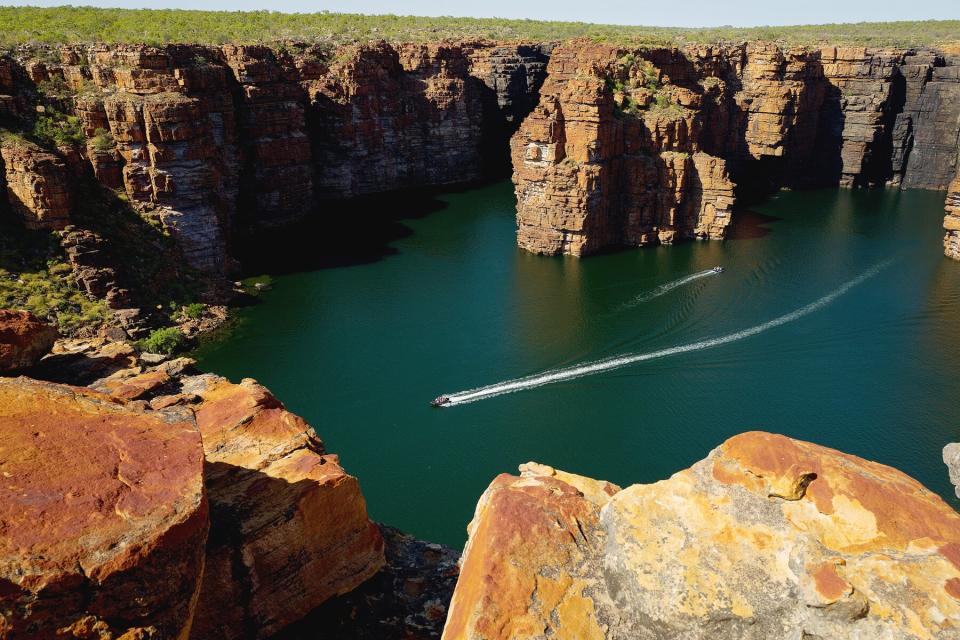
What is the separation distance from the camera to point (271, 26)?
76.6m

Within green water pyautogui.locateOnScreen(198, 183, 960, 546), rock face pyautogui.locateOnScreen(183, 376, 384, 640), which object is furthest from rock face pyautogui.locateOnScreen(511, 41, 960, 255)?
rock face pyautogui.locateOnScreen(183, 376, 384, 640)

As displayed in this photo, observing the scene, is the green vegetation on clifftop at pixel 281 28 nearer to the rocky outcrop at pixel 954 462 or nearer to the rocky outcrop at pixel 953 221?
the rocky outcrop at pixel 953 221

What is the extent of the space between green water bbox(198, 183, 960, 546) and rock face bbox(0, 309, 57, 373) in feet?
43.0

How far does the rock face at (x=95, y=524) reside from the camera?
749cm

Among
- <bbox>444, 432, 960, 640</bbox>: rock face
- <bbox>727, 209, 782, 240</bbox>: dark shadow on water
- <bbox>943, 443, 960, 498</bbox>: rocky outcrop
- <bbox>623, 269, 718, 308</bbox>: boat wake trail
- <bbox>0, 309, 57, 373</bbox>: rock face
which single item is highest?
<bbox>0, 309, 57, 373</bbox>: rock face

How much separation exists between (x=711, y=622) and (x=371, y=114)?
192 feet

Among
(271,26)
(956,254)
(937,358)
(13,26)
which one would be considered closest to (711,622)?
(937,358)

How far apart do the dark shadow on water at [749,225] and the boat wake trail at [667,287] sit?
8.72 m

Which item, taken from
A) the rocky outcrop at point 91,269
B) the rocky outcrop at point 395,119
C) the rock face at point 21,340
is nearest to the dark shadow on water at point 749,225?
the rocky outcrop at point 395,119

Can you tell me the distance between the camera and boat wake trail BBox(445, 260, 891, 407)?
32.3m

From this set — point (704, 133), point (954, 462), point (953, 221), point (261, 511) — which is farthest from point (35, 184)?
point (953, 221)

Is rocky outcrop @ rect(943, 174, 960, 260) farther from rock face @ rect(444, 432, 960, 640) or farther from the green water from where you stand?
rock face @ rect(444, 432, 960, 640)

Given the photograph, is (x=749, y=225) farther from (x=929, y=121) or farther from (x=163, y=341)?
(x=163, y=341)

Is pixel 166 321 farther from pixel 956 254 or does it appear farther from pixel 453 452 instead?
pixel 956 254
